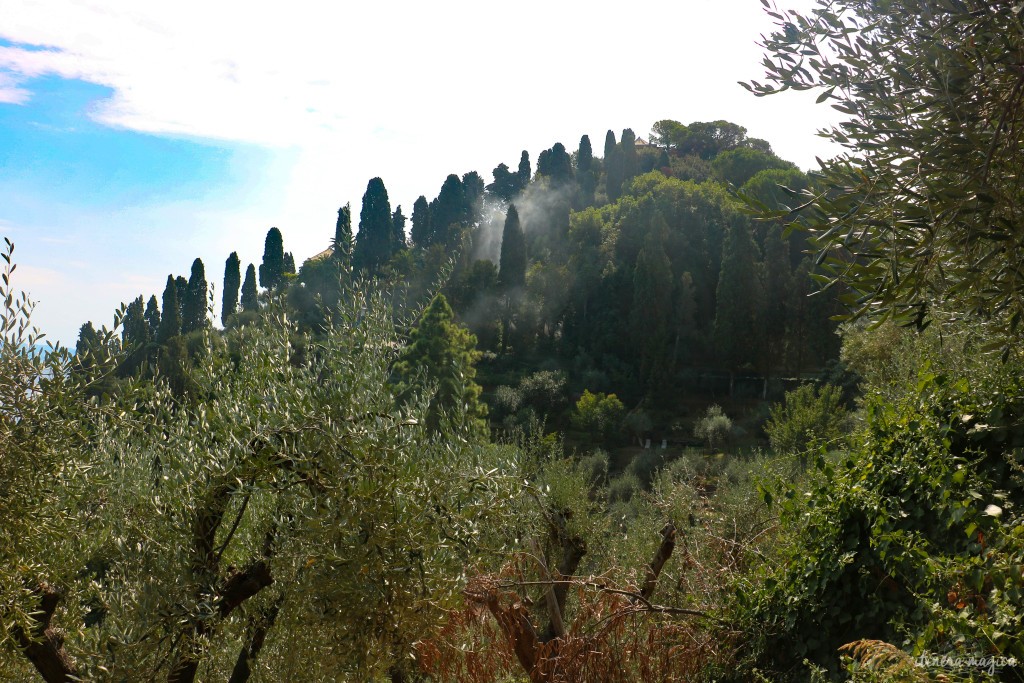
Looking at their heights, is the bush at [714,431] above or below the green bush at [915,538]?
below

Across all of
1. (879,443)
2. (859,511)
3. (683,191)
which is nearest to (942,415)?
(879,443)

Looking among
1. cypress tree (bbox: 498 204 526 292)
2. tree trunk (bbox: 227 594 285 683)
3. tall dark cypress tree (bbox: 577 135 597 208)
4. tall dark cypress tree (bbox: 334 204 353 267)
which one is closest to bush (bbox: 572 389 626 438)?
cypress tree (bbox: 498 204 526 292)

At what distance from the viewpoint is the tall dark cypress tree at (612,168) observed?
81.4m

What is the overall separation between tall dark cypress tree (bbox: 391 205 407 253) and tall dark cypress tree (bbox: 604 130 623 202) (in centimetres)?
2554

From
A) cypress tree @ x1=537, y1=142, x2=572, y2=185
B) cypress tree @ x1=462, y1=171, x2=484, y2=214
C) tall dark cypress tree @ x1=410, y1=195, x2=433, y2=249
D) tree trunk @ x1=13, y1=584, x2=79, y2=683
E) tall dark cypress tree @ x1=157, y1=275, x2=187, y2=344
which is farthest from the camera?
cypress tree @ x1=537, y1=142, x2=572, y2=185

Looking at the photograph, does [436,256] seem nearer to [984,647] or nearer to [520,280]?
[520,280]

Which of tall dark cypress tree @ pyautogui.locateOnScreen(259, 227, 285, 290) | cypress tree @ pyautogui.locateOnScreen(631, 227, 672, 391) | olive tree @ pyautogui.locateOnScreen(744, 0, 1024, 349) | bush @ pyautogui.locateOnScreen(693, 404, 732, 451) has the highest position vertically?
tall dark cypress tree @ pyautogui.locateOnScreen(259, 227, 285, 290)

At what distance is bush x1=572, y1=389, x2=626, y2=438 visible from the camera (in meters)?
38.1

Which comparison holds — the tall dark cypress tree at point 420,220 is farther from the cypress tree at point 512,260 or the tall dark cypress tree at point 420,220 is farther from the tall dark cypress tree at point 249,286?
the cypress tree at point 512,260

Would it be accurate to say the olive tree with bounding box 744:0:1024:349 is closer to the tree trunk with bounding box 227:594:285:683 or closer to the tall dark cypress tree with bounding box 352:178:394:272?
the tree trunk with bounding box 227:594:285:683

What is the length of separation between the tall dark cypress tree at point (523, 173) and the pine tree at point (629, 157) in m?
11.1

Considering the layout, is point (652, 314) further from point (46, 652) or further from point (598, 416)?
point (46, 652)

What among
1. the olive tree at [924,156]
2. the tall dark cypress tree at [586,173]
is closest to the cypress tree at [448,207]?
the tall dark cypress tree at [586,173]

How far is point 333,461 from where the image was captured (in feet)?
13.3
